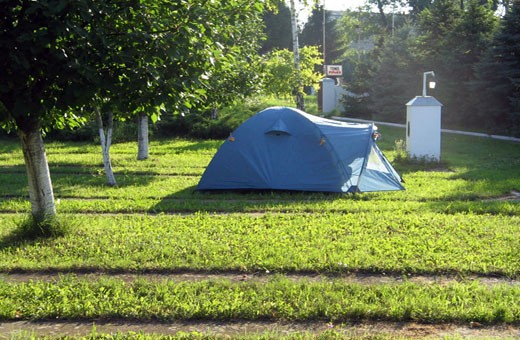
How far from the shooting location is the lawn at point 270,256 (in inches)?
183

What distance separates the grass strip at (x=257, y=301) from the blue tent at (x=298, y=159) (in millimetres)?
5199

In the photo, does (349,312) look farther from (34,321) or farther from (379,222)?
(379,222)

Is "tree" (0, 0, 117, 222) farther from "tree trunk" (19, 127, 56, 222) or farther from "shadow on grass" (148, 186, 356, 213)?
"shadow on grass" (148, 186, 356, 213)

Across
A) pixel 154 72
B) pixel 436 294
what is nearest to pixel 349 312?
pixel 436 294

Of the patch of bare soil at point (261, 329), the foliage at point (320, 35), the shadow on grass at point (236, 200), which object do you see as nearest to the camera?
the patch of bare soil at point (261, 329)

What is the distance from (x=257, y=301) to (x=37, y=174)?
344 cm

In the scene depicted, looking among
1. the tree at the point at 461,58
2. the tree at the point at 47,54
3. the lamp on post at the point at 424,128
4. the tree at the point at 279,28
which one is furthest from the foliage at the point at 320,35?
the tree at the point at 47,54

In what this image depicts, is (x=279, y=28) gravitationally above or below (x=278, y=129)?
above

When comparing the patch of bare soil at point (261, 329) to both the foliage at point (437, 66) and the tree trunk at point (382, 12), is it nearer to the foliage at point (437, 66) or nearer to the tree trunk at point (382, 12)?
the foliage at point (437, 66)

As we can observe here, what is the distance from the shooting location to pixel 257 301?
4781 mm

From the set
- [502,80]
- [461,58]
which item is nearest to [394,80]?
[461,58]

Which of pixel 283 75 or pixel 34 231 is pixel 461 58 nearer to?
pixel 283 75

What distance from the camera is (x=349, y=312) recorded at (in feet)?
15.0

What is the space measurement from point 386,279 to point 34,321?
326 centimetres
